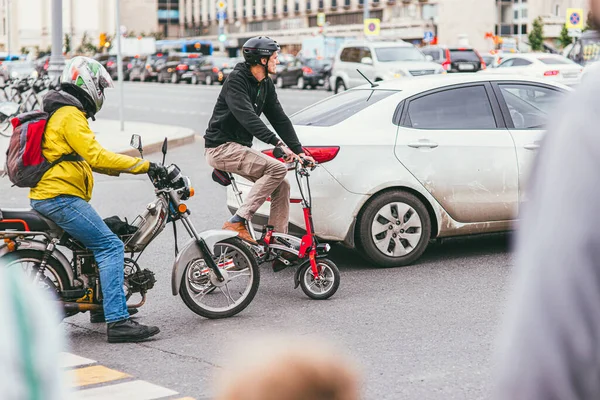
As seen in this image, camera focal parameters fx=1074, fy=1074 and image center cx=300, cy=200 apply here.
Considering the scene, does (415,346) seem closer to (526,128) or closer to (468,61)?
(526,128)

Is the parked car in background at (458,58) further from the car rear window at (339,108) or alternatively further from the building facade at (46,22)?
the building facade at (46,22)

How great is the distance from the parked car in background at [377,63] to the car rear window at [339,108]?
76.5 feet

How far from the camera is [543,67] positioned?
30312 millimetres

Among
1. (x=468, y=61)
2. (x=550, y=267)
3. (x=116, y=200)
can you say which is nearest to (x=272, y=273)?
(x=116, y=200)

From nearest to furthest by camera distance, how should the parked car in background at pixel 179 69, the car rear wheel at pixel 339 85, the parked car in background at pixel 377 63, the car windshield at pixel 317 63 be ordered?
the parked car in background at pixel 377 63 < the car rear wheel at pixel 339 85 < the car windshield at pixel 317 63 < the parked car in background at pixel 179 69

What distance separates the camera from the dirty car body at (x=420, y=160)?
316 inches

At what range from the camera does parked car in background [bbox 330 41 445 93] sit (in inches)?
1276

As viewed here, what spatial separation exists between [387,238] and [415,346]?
7.65 ft

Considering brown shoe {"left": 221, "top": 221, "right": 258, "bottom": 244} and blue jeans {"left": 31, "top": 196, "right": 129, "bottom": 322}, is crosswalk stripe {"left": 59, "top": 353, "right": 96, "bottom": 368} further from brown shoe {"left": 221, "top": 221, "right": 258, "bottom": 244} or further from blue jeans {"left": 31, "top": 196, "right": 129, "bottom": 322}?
brown shoe {"left": 221, "top": 221, "right": 258, "bottom": 244}

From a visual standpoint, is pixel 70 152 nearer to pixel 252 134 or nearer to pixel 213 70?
pixel 252 134

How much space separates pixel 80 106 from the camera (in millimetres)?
5992

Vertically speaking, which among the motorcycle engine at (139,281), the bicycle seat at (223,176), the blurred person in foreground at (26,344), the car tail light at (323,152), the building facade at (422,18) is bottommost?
the motorcycle engine at (139,281)

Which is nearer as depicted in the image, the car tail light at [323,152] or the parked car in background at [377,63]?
the car tail light at [323,152]

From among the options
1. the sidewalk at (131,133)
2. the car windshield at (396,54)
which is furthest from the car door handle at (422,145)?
the car windshield at (396,54)
